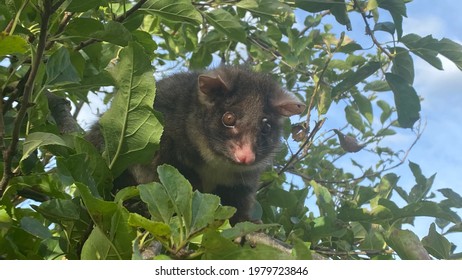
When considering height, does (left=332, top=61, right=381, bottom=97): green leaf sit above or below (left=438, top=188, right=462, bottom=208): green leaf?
above

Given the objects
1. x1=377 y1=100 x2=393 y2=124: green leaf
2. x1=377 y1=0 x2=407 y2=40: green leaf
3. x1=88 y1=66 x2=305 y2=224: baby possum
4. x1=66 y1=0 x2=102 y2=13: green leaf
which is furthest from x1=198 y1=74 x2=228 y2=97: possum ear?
x1=66 y1=0 x2=102 y2=13: green leaf

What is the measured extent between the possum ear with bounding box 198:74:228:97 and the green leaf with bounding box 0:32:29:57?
208 centimetres

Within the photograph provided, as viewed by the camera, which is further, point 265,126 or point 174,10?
point 265,126

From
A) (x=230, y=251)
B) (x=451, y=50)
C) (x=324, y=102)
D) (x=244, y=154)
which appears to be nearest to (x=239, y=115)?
(x=244, y=154)

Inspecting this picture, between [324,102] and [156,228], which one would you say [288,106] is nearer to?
[324,102]

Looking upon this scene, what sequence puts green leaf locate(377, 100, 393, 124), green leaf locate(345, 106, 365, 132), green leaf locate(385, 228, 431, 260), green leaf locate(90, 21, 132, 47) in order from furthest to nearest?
green leaf locate(377, 100, 393, 124), green leaf locate(345, 106, 365, 132), green leaf locate(90, 21, 132, 47), green leaf locate(385, 228, 431, 260)

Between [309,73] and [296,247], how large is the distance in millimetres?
3105

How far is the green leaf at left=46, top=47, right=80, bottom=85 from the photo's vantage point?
2.02 metres

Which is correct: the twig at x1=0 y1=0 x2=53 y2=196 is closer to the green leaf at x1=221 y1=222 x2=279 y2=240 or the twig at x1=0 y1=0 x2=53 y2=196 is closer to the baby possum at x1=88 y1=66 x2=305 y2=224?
the green leaf at x1=221 y1=222 x2=279 y2=240

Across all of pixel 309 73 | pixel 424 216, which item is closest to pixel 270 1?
pixel 309 73

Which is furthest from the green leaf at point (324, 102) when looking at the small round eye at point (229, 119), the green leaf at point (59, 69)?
the green leaf at point (59, 69)

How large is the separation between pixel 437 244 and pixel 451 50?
3.80ft

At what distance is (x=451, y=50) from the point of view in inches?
120

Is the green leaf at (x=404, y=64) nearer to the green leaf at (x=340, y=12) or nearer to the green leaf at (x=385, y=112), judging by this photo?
the green leaf at (x=340, y=12)
